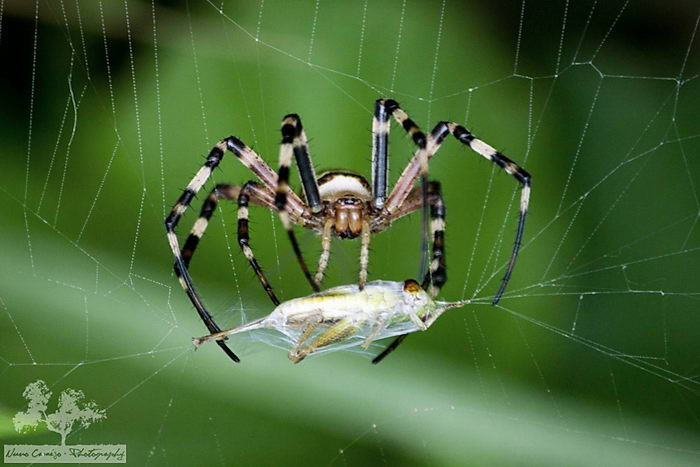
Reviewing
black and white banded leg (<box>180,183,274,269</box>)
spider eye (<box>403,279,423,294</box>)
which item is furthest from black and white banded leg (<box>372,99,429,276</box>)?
spider eye (<box>403,279,423,294</box>)

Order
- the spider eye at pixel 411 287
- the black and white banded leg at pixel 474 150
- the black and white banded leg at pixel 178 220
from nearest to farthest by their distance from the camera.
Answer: the spider eye at pixel 411 287
the black and white banded leg at pixel 178 220
the black and white banded leg at pixel 474 150

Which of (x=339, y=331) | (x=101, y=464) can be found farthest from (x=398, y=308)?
(x=101, y=464)

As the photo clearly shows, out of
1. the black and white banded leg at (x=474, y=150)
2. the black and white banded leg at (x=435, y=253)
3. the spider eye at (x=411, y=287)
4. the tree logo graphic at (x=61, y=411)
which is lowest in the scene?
the tree logo graphic at (x=61, y=411)

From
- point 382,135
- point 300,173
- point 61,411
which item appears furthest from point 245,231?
point 61,411

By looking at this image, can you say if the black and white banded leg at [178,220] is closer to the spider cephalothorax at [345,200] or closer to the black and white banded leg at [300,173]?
the black and white banded leg at [300,173]

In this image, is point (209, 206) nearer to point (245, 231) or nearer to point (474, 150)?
point (245, 231)

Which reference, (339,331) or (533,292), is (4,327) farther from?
(533,292)

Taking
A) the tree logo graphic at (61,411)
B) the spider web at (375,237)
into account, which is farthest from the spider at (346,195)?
the tree logo graphic at (61,411)

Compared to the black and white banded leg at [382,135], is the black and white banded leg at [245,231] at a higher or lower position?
lower

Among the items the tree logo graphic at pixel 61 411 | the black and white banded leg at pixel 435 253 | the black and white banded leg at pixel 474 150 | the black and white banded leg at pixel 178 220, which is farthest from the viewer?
the black and white banded leg at pixel 474 150
